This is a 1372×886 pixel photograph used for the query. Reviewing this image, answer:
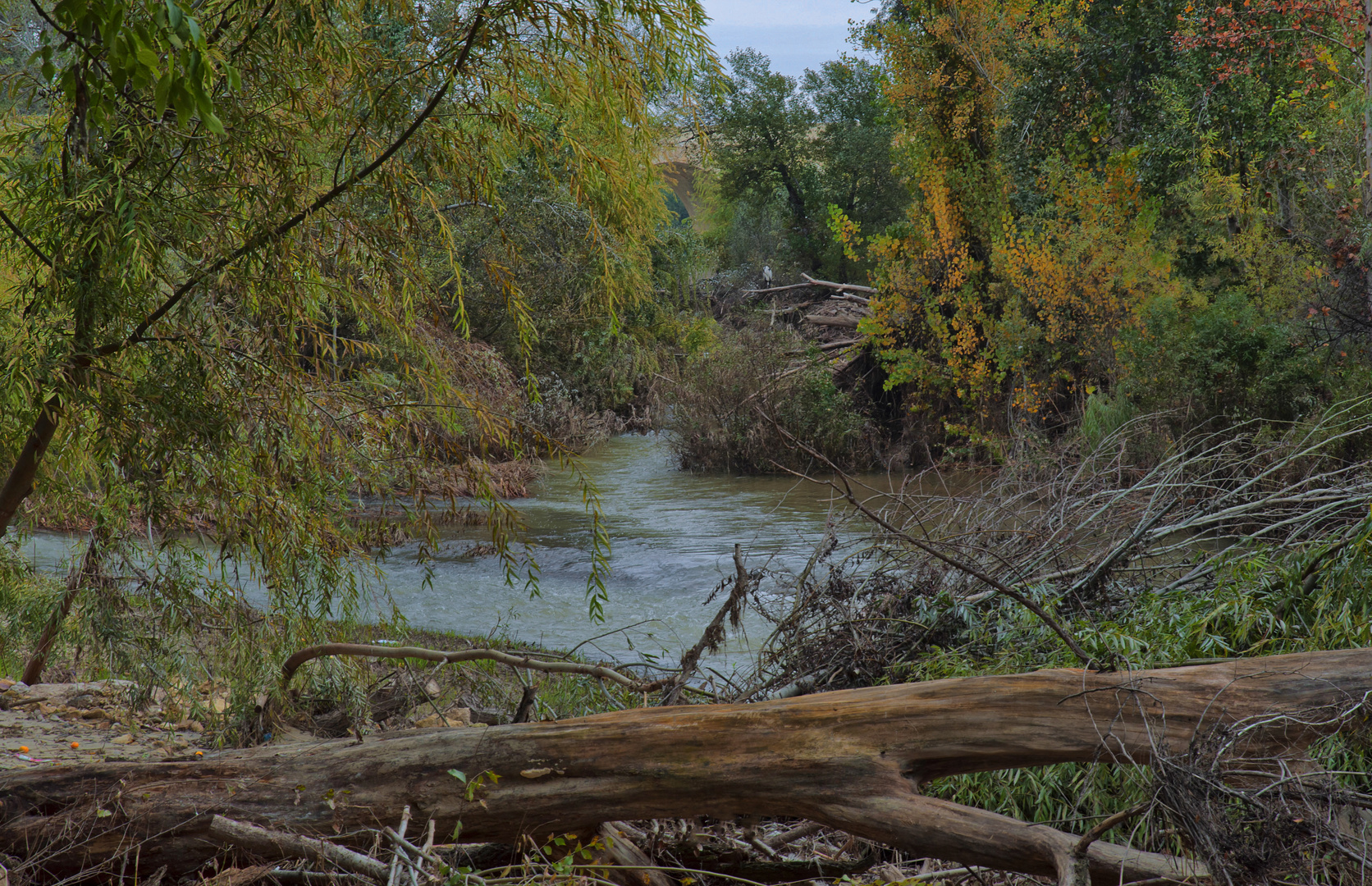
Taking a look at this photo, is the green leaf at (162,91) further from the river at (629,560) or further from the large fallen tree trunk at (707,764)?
the river at (629,560)

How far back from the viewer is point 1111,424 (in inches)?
404

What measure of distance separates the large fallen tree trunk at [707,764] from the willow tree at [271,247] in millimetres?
898

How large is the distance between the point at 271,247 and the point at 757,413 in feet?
39.7

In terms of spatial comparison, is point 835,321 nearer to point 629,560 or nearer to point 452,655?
point 629,560

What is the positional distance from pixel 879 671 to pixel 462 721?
2.18 metres

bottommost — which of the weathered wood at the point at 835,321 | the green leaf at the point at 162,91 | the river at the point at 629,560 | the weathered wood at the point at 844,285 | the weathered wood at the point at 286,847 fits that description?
the river at the point at 629,560

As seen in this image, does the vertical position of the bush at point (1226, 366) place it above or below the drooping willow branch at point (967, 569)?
above

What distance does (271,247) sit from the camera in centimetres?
303

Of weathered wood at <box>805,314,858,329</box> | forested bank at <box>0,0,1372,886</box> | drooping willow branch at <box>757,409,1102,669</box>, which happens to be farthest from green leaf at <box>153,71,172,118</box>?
weathered wood at <box>805,314,858,329</box>

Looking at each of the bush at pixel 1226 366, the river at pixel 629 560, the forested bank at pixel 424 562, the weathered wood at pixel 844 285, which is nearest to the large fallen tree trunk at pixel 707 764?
the forested bank at pixel 424 562

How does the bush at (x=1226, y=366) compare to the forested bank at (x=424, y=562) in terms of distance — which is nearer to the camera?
the forested bank at (x=424, y=562)

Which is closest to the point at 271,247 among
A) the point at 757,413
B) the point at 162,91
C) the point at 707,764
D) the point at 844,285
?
the point at 162,91

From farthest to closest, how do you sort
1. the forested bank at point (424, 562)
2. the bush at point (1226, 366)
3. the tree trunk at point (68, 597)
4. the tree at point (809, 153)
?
the tree at point (809, 153)
the bush at point (1226, 366)
the tree trunk at point (68, 597)
the forested bank at point (424, 562)

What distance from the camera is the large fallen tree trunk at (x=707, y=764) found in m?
2.60
